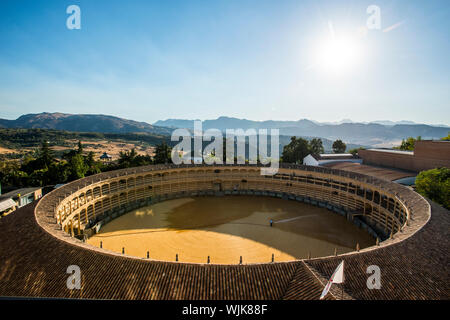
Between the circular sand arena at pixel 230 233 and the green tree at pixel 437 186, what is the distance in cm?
923

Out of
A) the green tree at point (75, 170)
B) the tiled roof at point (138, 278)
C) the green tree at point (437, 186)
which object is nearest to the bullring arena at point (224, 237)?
the tiled roof at point (138, 278)

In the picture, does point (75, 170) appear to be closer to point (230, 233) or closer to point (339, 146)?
point (230, 233)

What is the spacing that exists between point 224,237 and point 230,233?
3.89ft

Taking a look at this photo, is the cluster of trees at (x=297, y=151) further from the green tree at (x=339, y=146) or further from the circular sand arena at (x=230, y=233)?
the circular sand arena at (x=230, y=233)

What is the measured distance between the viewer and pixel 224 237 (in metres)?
25.5

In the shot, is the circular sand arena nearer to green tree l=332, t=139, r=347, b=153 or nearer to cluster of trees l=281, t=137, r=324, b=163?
cluster of trees l=281, t=137, r=324, b=163

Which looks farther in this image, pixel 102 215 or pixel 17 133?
pixel 17 133

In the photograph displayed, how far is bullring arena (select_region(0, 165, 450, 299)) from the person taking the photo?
11398 millimetres

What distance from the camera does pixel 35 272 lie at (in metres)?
12.2
